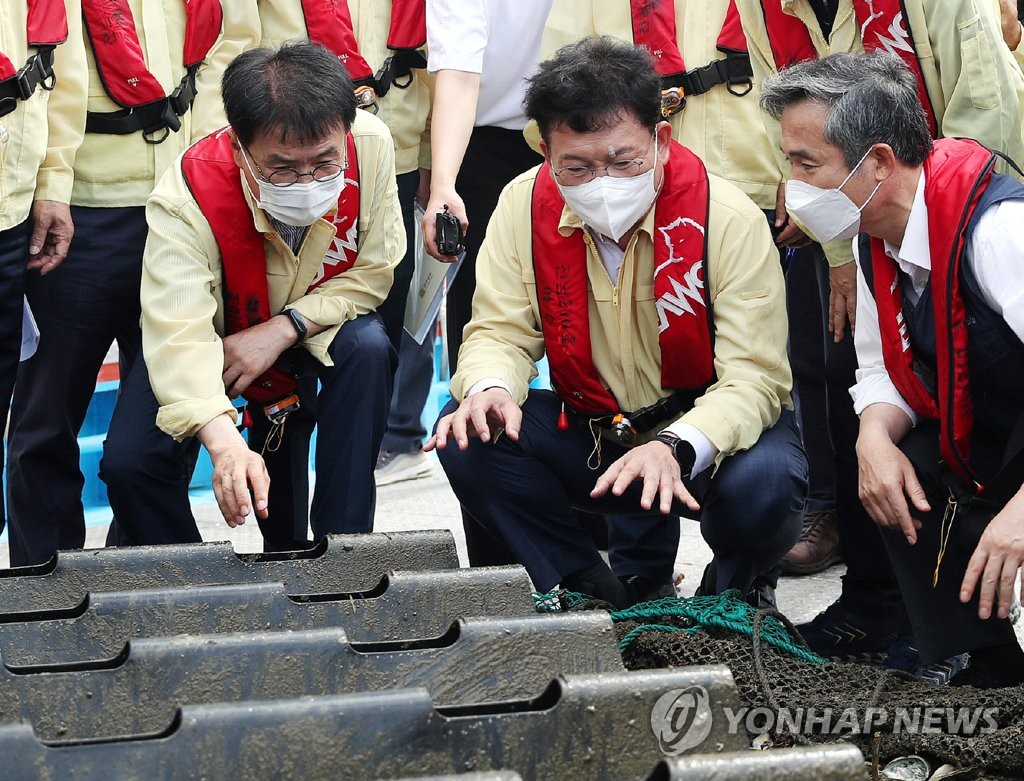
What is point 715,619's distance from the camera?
8.17 feet

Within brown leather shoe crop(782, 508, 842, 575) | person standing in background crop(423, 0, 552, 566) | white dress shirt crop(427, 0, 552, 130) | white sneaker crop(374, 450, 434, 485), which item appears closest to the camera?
person standing in background crop(423, 0, 552, 566)

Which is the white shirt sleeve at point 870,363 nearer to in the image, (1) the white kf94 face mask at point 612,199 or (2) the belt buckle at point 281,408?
(1) the white kf94 face mask at point 612,199

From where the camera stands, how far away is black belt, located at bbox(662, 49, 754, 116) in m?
3.47

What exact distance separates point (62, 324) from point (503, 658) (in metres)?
2.12

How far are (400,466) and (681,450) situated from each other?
2.44 metres

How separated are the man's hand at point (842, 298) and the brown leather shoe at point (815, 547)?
0.72m

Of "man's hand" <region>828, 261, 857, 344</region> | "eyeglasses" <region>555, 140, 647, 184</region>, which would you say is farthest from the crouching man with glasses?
"man's hand" <region>828, 261, 857, 344</region>

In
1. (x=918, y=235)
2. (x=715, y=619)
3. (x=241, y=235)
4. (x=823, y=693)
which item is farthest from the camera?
(x=241, y=235)

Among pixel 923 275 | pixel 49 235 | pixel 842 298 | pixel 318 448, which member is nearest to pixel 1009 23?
pixel 842 298

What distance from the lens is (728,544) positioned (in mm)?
Result: 3070

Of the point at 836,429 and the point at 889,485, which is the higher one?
the point at 889,485

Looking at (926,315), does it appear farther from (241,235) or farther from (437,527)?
(437,527)

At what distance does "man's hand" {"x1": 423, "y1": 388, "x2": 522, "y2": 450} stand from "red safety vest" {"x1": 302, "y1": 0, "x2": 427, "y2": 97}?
3.82 feet

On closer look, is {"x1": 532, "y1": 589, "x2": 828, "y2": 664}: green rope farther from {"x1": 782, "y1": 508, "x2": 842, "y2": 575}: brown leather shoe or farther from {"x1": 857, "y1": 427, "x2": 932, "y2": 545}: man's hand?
{"x1": 782, "y1": 508, "x2": 842, "y2": 575}: brown leather shoe
